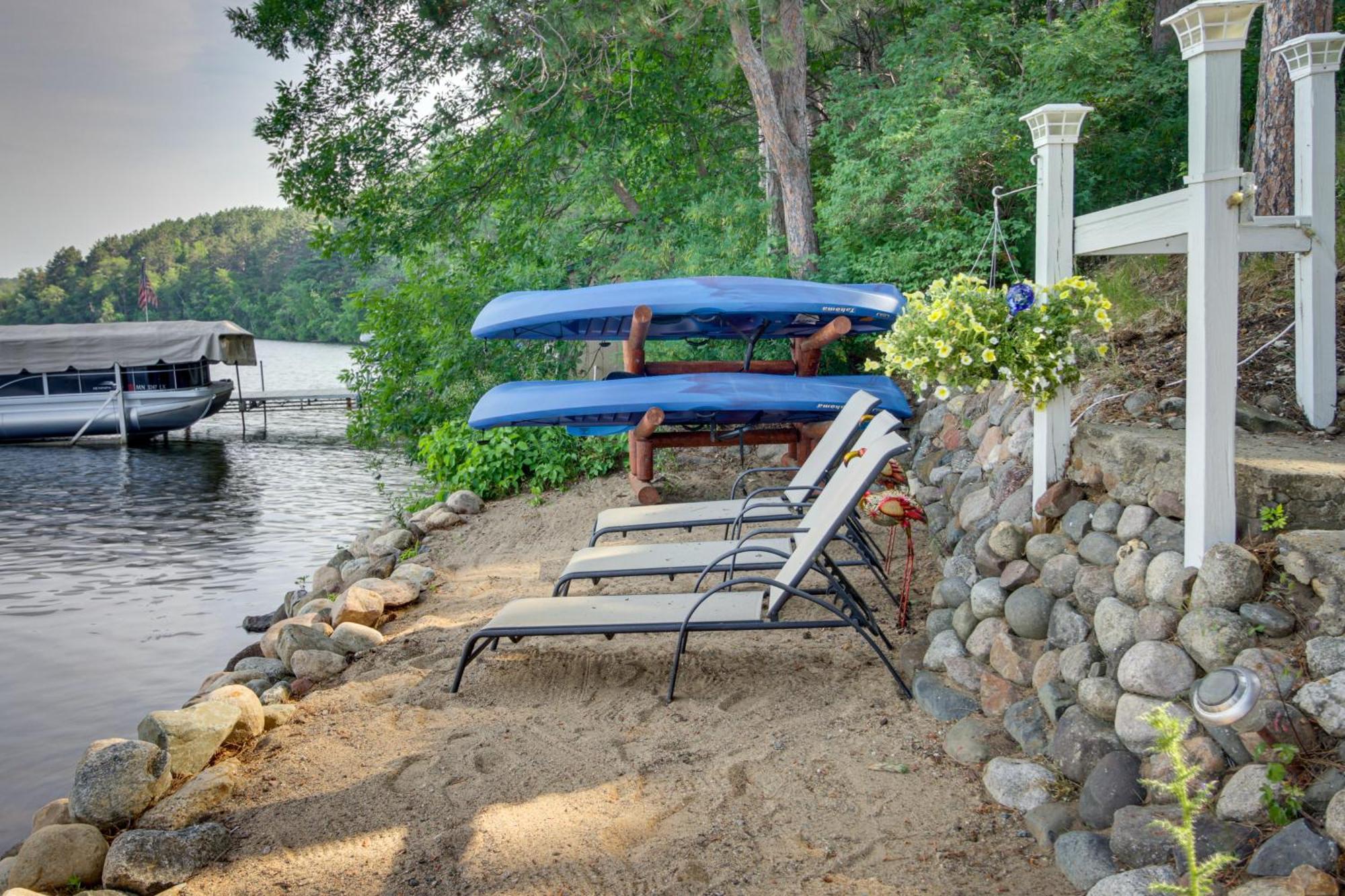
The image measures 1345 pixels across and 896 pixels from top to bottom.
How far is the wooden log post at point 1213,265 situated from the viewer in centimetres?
291

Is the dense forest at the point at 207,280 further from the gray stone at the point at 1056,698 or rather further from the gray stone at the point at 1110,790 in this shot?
the gray stone at the point at 1110,790

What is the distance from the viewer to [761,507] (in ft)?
17.6

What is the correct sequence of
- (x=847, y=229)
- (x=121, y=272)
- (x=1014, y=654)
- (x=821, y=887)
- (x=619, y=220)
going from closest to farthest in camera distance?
(x=821, y=887) → (x=1014, y=654) → (x=847, y=229) → (x=619, y=220) → (x=121, y=272)

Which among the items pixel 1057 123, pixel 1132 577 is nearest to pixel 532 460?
pixel 1057 123

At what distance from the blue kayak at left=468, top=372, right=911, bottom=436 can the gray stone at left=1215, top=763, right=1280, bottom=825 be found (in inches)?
168

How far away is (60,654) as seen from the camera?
7027mm

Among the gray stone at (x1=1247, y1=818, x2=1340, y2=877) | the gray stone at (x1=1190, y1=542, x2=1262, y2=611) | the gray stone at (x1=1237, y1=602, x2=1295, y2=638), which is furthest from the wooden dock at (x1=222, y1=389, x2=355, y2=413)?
the gray stone at (x1=1247, y1=818, x2=1340, y2=877)

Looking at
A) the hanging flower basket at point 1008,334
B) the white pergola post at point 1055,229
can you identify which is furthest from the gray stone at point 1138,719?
the hanging flower basket at point 1008,334

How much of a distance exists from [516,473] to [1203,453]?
6.71m

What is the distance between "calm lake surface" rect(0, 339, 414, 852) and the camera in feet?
19.0

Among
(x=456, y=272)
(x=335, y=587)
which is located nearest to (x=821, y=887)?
(x=335, y=587)

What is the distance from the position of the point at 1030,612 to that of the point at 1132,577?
0.47 metres

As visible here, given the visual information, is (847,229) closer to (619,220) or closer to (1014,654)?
(619,220)

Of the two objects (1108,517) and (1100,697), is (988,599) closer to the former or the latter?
(1108,517)
